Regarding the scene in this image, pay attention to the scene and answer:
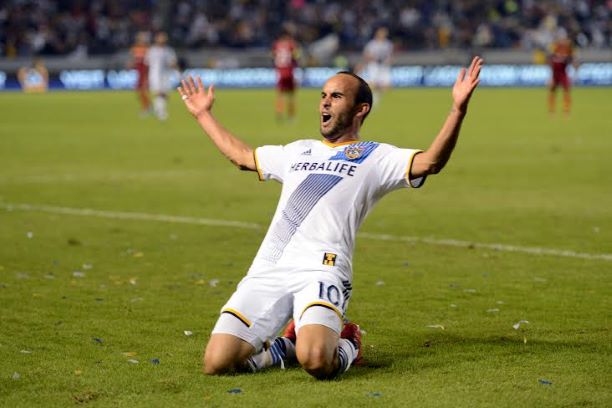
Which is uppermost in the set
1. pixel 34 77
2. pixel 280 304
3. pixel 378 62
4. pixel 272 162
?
pixel 272 162

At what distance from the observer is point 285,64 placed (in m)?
31.3

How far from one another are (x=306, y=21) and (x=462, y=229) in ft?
141

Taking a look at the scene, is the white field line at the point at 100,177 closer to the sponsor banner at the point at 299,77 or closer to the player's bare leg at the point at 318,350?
the player's bare leg at the point at 318,350

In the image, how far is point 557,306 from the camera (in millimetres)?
7801

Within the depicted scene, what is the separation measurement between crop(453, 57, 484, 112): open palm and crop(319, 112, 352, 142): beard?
Answer: 73 centimetres

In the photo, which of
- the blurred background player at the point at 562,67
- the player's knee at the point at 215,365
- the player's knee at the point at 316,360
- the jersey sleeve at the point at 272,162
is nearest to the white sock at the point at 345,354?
the player's knee at the point at 316,360

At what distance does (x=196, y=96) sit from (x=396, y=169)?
4.50 feet

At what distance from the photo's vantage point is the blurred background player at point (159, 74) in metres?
30.3

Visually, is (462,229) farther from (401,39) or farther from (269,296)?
(401,39)

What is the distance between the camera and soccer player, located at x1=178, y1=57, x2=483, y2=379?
231 inches

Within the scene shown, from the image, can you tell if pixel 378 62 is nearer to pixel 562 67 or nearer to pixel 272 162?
pixel 562 67

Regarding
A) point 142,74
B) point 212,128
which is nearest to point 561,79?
point 142,74

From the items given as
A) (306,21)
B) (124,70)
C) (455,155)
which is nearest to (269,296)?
(455,155)

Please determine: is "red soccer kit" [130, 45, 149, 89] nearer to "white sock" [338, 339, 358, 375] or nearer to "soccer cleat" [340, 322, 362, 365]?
"soccer cleat" [340, 322, 362, 365]
